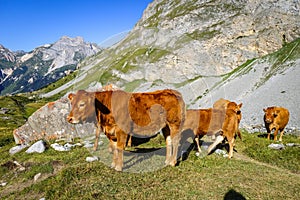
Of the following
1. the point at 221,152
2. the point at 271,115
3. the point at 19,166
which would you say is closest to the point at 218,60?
the point at 271,115

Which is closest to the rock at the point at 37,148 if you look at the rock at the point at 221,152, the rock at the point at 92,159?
the rock at the point at 92,159

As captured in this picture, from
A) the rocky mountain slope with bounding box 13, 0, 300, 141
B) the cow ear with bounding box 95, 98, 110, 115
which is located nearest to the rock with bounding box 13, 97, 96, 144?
the rocky mountain slope with bounding box 13, 0, 300, 141

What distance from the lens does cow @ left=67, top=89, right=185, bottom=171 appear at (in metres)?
9.86

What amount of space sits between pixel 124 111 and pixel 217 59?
6644cm

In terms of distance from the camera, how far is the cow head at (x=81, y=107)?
378 inches

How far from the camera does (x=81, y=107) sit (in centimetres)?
972

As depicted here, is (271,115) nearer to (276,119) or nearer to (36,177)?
(276,119)

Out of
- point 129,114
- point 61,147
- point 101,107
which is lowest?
point 61,147

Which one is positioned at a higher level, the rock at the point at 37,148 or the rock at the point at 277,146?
the rock at the point at 37,148

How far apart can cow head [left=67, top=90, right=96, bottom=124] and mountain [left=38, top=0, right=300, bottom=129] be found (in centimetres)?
325

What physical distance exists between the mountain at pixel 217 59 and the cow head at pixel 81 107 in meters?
3.25

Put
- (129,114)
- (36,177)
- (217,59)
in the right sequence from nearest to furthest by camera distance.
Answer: (129,114) → (36,177) → (217,59)

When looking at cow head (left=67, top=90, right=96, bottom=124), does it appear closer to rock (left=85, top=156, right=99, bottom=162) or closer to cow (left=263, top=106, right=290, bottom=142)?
rock (left=85, top=156, right=99, bottom=162)

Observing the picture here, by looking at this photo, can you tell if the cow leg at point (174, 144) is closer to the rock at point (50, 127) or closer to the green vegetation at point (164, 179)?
the green vegetation at point (164, 179)
